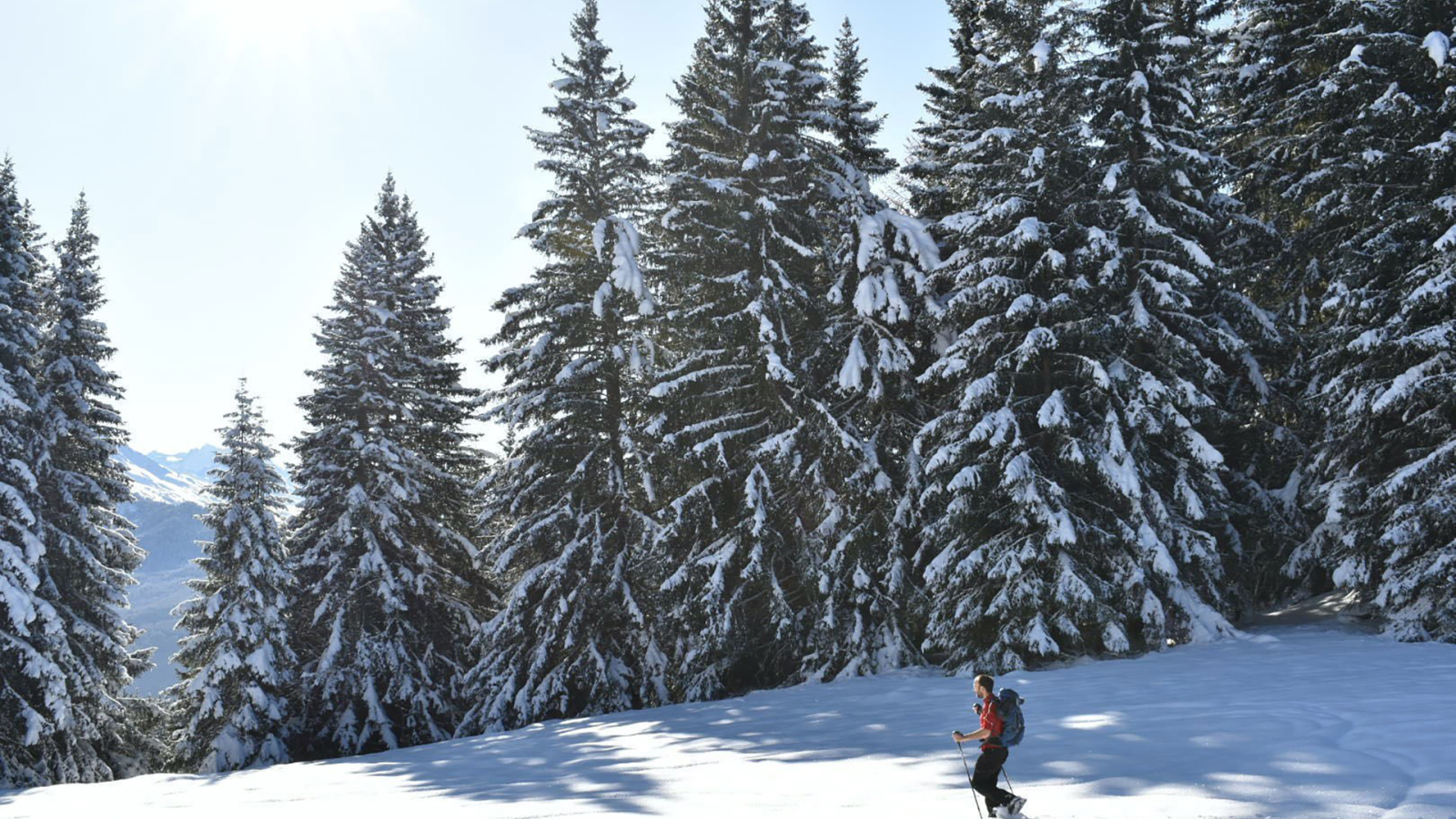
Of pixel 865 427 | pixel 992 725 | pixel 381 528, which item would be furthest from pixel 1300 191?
pixel 381 528

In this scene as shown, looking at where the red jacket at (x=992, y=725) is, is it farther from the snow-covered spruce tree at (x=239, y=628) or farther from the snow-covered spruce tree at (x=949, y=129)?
the snow-covered spruce tree at (x=239, y=628)

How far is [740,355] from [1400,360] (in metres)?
13.3

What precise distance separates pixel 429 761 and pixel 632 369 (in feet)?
32.1

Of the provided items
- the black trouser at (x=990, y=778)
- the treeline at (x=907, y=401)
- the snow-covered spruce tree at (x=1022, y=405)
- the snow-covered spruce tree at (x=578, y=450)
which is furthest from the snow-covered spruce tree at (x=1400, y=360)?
the snow-covered spruce tree at (x=578, y=450)

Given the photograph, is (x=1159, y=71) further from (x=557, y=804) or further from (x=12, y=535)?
(x=12, y=535)

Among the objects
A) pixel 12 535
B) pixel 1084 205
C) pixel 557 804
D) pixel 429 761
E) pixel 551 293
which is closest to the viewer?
pixel 557 804

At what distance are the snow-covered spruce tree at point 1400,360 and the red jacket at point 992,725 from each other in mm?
11784

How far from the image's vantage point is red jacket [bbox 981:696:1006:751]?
7000 millimetres

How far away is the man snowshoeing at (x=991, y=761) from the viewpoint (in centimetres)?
668

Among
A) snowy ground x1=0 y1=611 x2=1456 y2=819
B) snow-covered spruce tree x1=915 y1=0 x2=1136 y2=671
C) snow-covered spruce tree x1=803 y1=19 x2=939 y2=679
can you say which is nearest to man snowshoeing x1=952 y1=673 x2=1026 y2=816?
snowy ground x1=0 y1=611 x2=1456 y2=819

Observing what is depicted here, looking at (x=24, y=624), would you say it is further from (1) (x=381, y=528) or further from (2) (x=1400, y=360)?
(2) (x=1400, y=360)

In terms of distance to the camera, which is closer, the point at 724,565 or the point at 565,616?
the point at 724,565

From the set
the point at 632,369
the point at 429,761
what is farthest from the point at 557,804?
the point at 632,369

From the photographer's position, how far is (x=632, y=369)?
2028 centimetres
